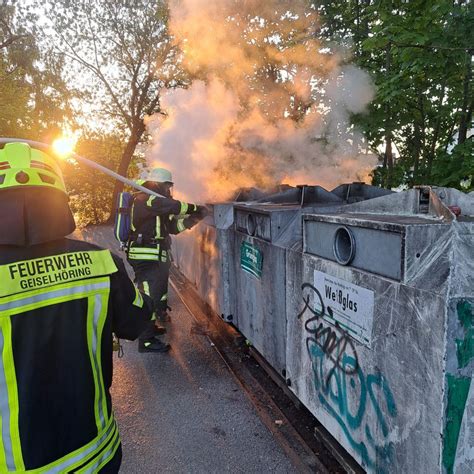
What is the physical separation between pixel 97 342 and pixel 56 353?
176mm

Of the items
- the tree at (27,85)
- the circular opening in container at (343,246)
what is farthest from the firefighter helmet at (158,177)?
the tree at (27,85)

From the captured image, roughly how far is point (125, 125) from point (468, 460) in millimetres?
22170

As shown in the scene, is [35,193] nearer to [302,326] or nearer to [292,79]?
[302,326]

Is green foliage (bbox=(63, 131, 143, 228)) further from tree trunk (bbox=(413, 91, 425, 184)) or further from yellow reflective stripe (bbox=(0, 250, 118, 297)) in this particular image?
yellow reflective stripe (bbox=(0, 250, 118, 297))

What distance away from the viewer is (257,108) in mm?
8211

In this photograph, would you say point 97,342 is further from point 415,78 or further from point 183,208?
point 415,78

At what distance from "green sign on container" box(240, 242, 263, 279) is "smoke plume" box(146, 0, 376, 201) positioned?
9.22 ft

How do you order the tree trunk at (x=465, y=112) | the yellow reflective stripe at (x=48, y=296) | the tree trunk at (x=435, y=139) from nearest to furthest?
the yellow reflective stripe at (x=48, y=296) < the tree trunk at (x=465, y=112) < the tree trunk at (x=435, y=139)

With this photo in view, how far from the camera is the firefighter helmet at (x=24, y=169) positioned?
1.36 metres

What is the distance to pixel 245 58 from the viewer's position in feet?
27.0

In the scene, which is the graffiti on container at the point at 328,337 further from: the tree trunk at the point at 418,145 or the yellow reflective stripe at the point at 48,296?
the tree trunk at the point at 418,145

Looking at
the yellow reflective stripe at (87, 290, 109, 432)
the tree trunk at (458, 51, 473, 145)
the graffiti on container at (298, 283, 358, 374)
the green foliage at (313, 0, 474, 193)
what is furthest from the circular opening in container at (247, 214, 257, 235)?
the tree trunk at (458, 51, 473, 145)

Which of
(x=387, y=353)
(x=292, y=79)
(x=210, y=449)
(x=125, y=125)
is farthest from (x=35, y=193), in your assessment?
(x=125, y=125)

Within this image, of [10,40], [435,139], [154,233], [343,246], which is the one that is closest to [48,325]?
[343,246]
